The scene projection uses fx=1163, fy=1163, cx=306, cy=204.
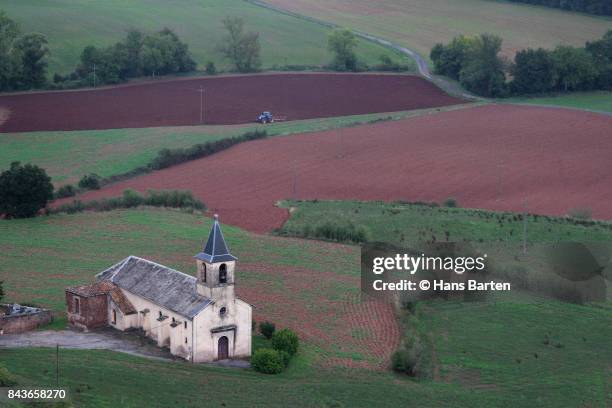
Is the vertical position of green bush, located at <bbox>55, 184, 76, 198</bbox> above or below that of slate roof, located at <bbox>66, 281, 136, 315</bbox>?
above

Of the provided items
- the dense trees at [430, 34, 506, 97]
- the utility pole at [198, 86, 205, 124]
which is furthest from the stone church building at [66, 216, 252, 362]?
the dense trees at [430, 34, 506, 97]

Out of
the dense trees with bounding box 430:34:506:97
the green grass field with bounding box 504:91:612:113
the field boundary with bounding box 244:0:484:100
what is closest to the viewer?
the green grass field with bounding box 504:91:612:113

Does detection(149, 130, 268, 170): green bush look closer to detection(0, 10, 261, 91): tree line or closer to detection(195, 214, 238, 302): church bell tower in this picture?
detection(0, 10, 261, 91): tree line

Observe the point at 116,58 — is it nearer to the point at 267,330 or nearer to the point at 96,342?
the point at 96,342

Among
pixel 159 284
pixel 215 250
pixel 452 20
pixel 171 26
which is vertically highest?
pixel 452 20

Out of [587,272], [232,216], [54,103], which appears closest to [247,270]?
[232,216]

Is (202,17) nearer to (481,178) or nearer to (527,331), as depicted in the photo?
(481,178)

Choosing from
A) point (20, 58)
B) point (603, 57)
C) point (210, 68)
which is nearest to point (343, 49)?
point (210, 68)
